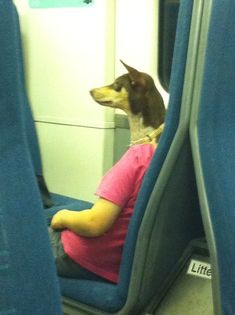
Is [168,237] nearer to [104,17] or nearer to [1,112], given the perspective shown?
[1,112]

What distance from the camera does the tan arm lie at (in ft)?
4.02

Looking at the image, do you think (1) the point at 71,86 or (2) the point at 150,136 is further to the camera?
(1) the point at 71,86

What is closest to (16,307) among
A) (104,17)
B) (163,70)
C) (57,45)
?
(163,70)

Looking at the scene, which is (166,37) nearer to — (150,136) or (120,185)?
(150,136)

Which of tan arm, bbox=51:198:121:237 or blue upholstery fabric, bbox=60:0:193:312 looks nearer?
blue upholstery fabric, bbox=60:0:193:312

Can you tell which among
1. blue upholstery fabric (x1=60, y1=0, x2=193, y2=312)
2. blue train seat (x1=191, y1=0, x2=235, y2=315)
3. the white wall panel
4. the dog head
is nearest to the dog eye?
the dog head

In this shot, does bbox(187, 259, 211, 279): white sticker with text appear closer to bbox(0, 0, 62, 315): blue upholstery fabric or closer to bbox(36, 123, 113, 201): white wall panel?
bbox(0, 0, 62, 315): blue upholstery fabric

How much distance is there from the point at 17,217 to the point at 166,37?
1.51 meters

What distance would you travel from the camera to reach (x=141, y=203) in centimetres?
103

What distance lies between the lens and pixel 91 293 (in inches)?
48.3

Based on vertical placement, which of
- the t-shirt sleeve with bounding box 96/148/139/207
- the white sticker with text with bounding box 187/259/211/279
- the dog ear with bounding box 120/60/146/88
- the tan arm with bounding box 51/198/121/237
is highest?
the dog ear with bounding box 120/60/146/88

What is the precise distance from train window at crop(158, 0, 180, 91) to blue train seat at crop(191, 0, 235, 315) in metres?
1.11

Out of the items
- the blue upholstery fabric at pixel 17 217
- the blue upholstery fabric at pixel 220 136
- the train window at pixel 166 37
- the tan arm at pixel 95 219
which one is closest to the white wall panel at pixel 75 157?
the train window at pixel 166 37

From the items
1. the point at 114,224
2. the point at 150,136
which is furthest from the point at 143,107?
the point at 114,224
